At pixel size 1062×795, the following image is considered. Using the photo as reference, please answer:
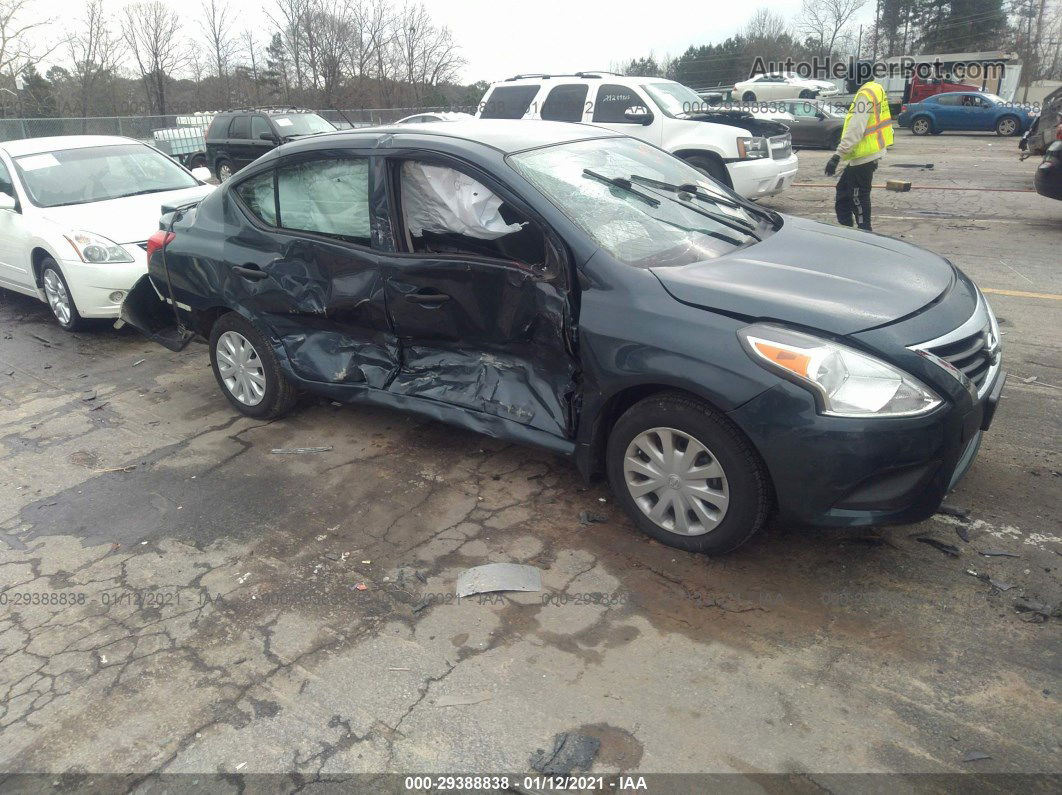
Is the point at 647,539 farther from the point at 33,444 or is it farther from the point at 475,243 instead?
the point at 33,444

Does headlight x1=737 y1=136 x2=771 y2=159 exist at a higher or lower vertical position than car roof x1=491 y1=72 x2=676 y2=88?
lower

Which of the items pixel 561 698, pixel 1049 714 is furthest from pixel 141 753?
pixel 1049 714

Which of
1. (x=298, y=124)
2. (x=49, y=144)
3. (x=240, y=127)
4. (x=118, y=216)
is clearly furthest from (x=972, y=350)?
(x=240, y=127)

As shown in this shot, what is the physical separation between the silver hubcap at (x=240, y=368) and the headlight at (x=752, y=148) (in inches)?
294

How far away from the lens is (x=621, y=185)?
4027 mm

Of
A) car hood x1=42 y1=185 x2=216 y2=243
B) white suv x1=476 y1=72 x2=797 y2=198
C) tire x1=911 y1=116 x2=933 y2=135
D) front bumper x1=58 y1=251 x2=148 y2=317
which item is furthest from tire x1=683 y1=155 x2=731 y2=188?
tire x1=911 y1=116 x2=933 y2=135

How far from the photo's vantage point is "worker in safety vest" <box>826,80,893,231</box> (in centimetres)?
830

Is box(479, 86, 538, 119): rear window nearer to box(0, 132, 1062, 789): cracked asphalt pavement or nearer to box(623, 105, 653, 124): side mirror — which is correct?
box(623, 105, 653, 124): side mirror

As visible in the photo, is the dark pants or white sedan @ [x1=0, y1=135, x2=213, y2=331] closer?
white sedan @ [x1=0, y1=135, x2=213, y2=331]

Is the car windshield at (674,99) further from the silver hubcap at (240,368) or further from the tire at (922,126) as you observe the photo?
the tire at (922,126)

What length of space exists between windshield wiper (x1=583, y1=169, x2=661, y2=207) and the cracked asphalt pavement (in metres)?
1.52

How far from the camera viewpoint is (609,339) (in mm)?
3355

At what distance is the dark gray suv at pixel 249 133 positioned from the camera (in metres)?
17.1

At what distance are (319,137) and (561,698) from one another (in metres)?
3.50
